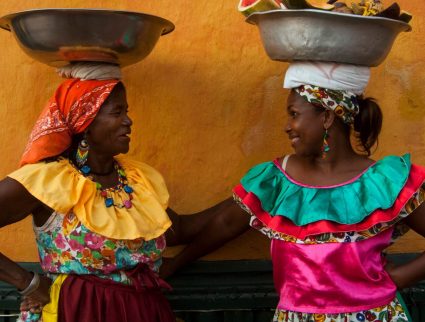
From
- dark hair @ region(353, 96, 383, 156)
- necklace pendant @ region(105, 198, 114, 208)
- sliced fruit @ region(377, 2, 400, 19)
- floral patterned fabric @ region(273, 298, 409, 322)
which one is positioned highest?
sliced fruit @ region(377, 2, 400, 19)

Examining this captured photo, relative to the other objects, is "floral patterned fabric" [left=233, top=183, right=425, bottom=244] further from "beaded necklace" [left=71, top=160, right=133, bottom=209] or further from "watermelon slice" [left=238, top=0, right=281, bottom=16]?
"watermelon slice" [left=238, top=0, right=281, bottom=16]

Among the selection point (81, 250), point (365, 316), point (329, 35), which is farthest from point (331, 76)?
point (81, 250)

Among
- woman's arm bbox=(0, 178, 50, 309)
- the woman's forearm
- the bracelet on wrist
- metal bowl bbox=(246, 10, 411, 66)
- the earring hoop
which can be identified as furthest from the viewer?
the woman's forearm

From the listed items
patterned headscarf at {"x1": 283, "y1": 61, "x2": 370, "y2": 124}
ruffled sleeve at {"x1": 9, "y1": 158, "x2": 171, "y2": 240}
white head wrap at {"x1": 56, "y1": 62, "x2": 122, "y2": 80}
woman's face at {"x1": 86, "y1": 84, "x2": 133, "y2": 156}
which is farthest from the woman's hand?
patterned headscarf at {"x1": 283, "y1": 61, "x2": 370, "y2": 124}

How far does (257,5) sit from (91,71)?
2.51 feet

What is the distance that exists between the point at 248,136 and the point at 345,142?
830 mm

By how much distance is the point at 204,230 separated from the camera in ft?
12.0

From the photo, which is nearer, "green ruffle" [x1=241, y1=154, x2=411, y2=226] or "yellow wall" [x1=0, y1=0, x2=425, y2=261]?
"green ruffle" [x1=241, y1=154, x2=411, y2=226]

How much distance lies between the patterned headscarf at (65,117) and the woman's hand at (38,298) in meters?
0.52

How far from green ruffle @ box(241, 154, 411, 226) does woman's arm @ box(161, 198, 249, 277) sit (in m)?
0.30

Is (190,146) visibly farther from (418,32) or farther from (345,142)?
(418,32)

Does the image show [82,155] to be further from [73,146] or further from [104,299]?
[104,299]

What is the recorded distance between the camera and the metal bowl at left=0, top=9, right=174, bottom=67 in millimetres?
2938

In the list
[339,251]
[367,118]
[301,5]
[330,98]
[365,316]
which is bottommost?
[365,316]
